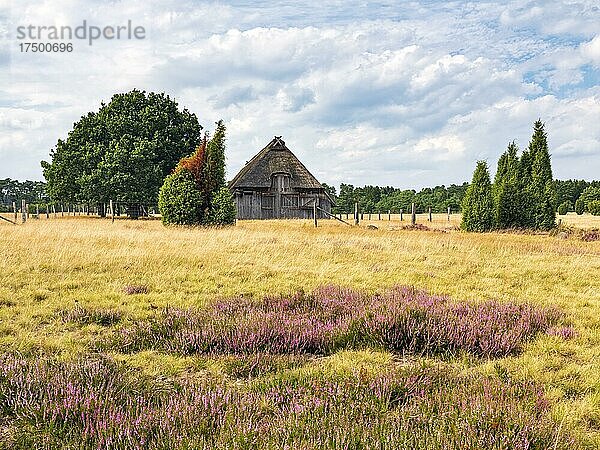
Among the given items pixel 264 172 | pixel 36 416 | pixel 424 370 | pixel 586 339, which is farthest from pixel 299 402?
pixel 264 172

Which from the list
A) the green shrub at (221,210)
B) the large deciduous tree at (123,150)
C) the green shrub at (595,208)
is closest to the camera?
the green shrub at (221,210)

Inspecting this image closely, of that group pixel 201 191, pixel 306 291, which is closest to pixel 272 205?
pixel 201 191

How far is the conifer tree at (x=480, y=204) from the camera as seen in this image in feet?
92.9

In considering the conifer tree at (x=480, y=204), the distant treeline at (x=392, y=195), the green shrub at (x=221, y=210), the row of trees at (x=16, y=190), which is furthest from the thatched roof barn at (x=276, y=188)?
the row of trees at (x=16, y=190)

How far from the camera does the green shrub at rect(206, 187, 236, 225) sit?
2678 cm

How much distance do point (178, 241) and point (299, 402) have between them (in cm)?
1338

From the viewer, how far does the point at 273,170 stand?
160ft

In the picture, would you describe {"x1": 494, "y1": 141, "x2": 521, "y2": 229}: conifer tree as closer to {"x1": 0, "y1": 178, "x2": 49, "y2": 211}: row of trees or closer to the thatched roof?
the thatched roof

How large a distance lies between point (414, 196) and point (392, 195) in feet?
17.2

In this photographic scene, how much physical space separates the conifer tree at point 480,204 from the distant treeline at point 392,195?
56.8 m

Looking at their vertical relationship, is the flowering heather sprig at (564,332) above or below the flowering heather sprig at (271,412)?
below

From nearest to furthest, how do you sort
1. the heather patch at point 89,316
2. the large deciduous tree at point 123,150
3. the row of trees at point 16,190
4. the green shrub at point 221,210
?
the heather patch at point 89,316 < the green shrub at point 221,210 < the large deciduous tree at point 123,150 < the row of trees at point 16,190

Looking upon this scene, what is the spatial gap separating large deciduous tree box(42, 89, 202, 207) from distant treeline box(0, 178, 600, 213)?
43714mm

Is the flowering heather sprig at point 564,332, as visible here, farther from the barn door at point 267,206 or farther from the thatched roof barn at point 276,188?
the barn door at point 267,206
